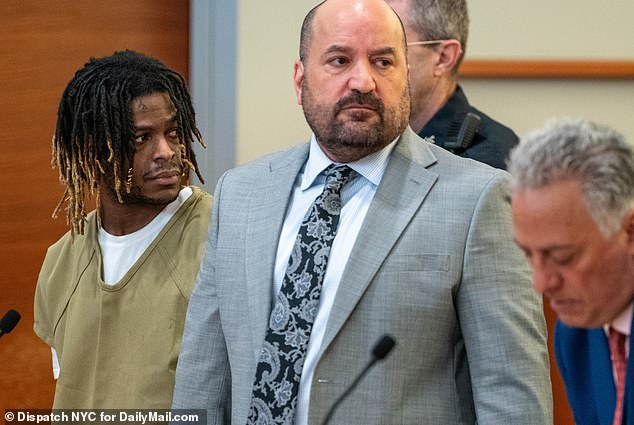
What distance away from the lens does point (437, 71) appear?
2.86m

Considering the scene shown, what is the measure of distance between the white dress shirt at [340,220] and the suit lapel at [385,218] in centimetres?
3

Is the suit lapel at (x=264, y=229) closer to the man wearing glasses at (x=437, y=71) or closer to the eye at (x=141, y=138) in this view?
the eye at (x=141, y=138)

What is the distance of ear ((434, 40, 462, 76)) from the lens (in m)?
2.88

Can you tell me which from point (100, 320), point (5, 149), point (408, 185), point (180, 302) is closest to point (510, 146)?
point (408, 185)

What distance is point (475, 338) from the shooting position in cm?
203

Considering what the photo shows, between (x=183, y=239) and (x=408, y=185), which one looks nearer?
(x=408, y=185)

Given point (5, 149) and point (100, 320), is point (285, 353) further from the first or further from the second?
point (5, 149)

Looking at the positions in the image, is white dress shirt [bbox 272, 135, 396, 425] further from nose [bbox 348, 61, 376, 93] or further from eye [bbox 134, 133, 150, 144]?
eye [bbox 134, 133, 150, 144]

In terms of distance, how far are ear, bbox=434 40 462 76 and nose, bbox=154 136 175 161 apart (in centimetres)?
73

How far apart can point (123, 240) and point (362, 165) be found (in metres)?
0.67

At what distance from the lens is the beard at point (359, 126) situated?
7.03ft

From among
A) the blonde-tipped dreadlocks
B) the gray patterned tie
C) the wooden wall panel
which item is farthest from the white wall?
the gray patterned tie

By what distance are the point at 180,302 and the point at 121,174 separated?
33 centimetres

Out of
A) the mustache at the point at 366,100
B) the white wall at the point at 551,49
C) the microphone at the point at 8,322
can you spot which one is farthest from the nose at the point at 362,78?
the white wall at the point at 551,49
